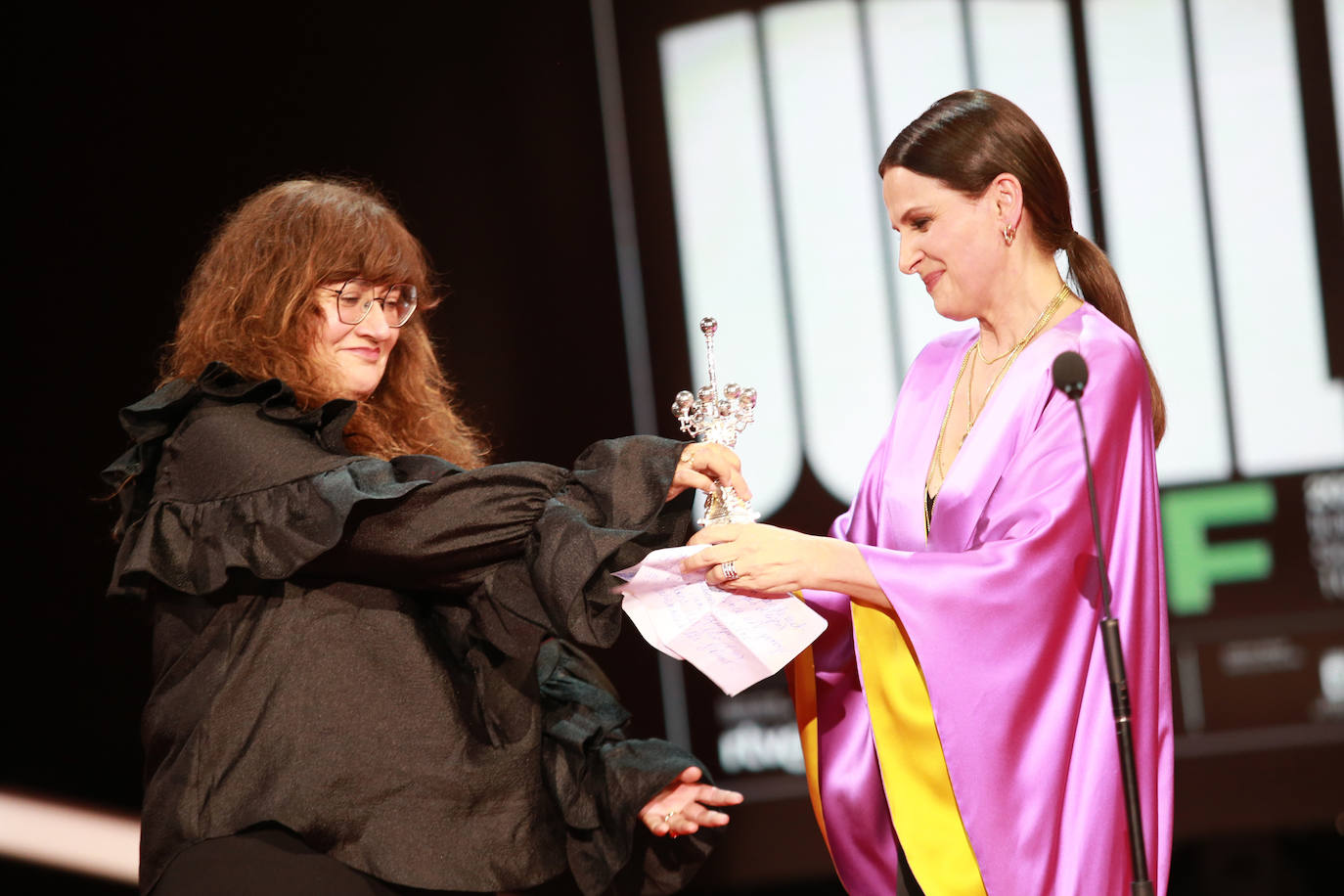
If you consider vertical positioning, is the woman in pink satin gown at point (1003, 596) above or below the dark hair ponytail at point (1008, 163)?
below

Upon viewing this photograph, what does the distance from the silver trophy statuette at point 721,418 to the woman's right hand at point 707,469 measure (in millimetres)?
16

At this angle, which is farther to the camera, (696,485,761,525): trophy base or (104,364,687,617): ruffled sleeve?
(696,485,761,525): trophy base

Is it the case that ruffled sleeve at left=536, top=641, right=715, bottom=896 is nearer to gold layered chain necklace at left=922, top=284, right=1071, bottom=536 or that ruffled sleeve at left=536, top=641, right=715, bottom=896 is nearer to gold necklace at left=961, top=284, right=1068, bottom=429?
gold layered chain necklace at left=922, top=284, right=1071, bottom=536

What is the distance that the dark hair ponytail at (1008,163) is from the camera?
215 centimetres

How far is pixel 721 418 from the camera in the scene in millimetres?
2080

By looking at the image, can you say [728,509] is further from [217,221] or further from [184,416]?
[217,221]

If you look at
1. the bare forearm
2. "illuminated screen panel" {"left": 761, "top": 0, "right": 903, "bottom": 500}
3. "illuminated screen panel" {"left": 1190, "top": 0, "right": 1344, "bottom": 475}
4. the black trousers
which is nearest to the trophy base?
the bare forearm

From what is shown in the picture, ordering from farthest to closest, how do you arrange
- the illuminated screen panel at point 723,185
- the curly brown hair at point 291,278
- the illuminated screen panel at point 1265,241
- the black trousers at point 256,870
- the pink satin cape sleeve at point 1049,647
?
the illuminated screen panel at point 723,185, the illuminated screen panel at point 1265,241, the curly brown hair at point 291,278, the pink satin cape sleeve at point 1049,647, the black trousers at point 256,870

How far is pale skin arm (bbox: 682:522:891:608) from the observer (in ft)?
6.56

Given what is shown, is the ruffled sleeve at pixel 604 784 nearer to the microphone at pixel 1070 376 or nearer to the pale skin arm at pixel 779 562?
the pale skin arm at pixel 779 562

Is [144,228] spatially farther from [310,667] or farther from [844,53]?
[310,667]

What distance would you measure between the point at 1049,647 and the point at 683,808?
67 centimetres

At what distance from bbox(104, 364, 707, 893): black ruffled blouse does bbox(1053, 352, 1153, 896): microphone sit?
603 mm

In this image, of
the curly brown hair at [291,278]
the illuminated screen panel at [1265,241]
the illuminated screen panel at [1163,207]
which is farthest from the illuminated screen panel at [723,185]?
the curly brown hair at [291,278]
